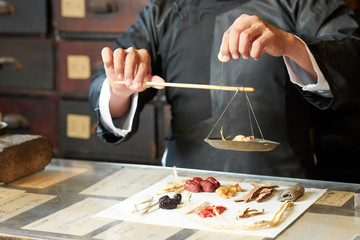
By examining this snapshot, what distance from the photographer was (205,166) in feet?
5.33

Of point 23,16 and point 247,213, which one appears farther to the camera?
point 23,16

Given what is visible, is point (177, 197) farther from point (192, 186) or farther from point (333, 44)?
point (333, 44)

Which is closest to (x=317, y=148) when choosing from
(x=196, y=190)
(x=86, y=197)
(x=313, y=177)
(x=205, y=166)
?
(x=313, y=177)

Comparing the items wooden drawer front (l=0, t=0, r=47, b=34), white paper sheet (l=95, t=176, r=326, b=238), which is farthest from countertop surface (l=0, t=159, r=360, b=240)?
wooden drawer front (l=0, t=0, r=47, b=34)

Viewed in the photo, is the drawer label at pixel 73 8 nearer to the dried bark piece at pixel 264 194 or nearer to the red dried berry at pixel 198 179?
the red dried berry at pixel 198 179

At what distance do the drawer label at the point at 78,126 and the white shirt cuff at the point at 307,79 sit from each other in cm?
107

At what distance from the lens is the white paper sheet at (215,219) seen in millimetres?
1036

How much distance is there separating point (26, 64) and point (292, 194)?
1.48 m

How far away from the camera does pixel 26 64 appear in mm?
2346

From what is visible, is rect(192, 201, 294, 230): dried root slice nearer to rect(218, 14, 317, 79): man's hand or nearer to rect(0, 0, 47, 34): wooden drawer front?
rect(218, 14, 317, 79): man's hand

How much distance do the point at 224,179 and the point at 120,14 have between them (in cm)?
101

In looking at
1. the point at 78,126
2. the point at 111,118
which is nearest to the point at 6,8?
the point at 78,126

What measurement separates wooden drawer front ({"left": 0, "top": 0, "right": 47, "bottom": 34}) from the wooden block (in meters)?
0.97

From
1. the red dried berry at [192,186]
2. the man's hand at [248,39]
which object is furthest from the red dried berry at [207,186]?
the man's hand at [248,39]
